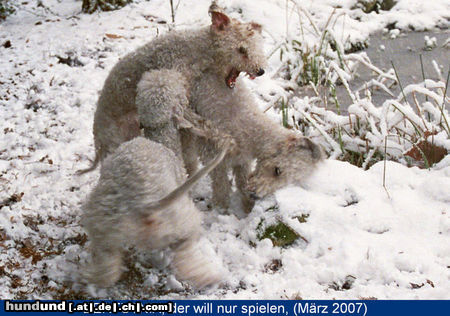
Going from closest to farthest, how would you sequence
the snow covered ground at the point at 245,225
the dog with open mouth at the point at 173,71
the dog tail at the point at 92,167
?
the snow covered ground at the point at 245,225 → the dog with open mouth at the point at 173,71 → the dog tail at the point at 92,167

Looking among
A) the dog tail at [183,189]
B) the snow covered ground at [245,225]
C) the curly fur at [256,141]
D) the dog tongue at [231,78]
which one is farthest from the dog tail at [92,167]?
the dog tail at [183,189]

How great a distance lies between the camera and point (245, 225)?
10.3ft

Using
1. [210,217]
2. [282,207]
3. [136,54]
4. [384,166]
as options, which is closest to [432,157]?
[384,166]

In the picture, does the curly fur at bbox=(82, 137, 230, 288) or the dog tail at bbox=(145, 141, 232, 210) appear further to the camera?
the curly fur at bbox=(82, 137, 230, 288)

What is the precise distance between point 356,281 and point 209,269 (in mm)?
712

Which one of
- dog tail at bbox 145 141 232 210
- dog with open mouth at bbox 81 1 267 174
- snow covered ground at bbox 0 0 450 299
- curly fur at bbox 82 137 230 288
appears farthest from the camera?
dog with open mouth at bbox 81 1 267 174

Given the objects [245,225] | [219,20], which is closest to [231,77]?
[219,20]

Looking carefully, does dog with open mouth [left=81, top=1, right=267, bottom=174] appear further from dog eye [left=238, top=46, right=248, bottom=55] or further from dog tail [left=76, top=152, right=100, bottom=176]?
dog tail [left=76, top=152, right=100, bottom=176]

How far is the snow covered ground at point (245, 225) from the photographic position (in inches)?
104

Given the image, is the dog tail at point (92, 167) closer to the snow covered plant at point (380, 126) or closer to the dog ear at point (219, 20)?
the dog ear at point (219, 20)

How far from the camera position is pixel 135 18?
5.89 meters

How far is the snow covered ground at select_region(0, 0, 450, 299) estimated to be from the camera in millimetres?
2645

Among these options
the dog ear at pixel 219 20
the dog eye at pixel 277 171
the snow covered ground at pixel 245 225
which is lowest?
the snow covered ground at pixel 245 225

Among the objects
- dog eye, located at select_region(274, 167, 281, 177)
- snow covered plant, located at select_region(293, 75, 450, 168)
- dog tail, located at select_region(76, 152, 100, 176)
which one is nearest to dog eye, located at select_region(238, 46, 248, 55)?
dog eye, located at select_region(274, 167, 281, 177)
